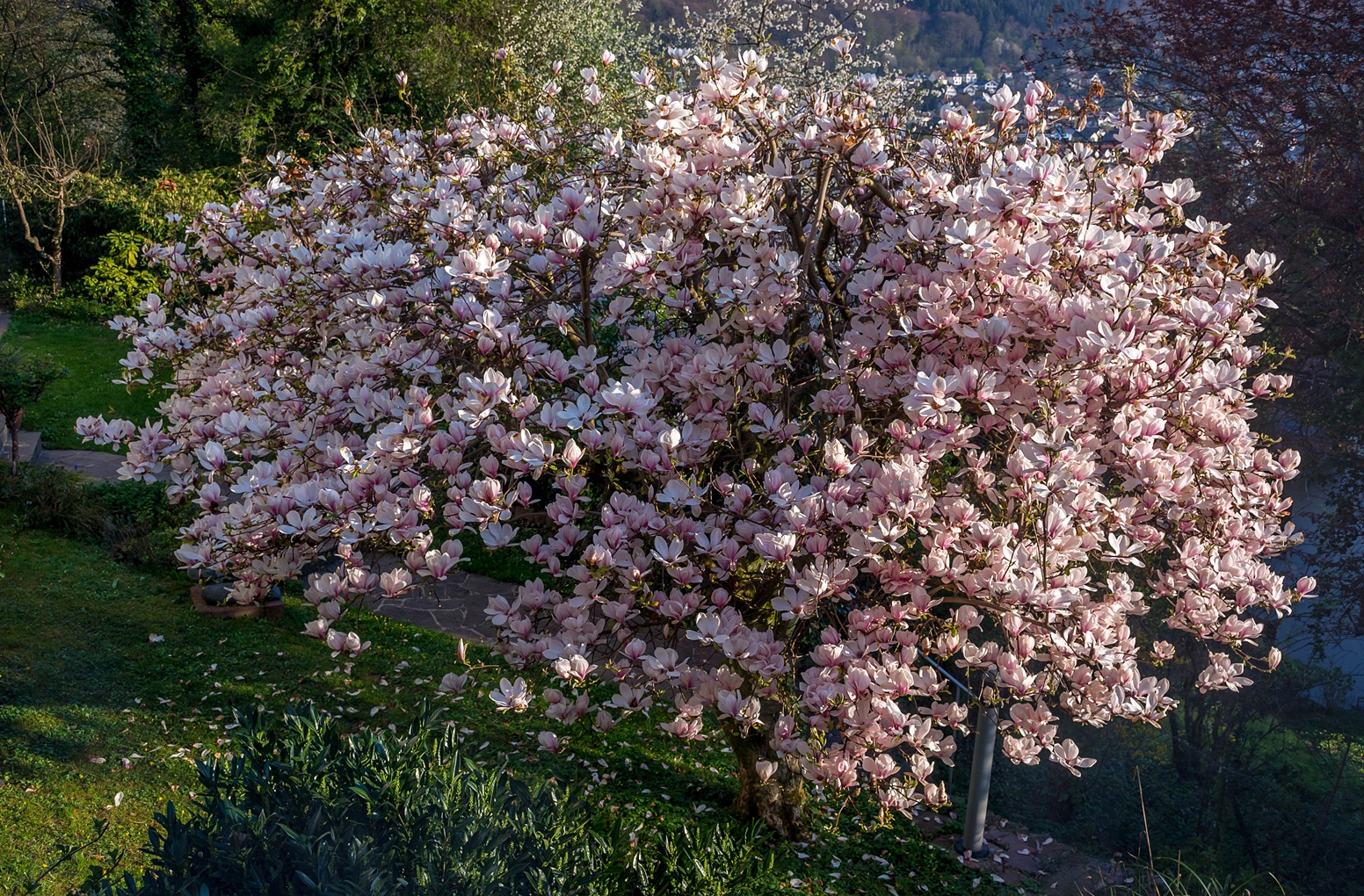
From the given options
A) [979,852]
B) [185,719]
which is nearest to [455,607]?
[185,719]

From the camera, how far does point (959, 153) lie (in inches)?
135

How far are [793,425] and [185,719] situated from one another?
12.1 feet

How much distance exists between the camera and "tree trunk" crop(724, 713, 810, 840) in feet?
13.5

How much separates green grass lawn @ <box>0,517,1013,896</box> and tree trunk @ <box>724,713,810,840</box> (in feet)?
0.35

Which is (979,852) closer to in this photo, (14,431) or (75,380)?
(14,431)

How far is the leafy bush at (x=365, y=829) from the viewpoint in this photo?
6.72ft

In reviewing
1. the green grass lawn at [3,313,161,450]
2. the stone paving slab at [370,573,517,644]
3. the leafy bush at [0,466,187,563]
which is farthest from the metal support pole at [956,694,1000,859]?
the green grass lawn at [3,313,161,450]

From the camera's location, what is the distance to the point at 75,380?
11609 millimetres

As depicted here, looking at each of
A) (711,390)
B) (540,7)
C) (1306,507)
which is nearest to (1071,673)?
(711,390)

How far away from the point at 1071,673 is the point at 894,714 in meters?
0.52

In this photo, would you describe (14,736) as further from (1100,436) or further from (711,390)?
(1100,436)

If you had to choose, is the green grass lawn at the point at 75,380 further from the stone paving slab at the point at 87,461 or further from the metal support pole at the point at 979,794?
the metal support pole at the point at 979,794

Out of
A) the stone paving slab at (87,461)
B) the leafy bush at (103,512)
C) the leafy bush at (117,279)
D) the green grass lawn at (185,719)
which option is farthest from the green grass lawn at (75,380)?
the green grass lawn at (185,719)

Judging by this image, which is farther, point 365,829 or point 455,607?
point 455,607
